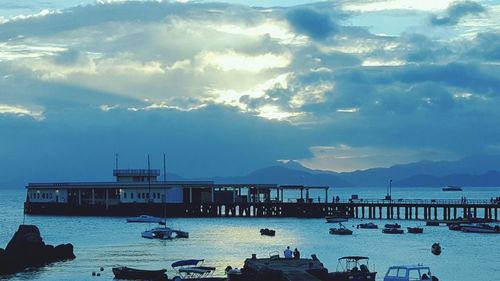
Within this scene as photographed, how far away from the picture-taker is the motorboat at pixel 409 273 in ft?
176

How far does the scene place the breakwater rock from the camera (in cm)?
7394

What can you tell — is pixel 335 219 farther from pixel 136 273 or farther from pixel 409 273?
pixel 409 273

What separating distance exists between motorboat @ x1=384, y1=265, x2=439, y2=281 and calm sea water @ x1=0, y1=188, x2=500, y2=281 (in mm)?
14971

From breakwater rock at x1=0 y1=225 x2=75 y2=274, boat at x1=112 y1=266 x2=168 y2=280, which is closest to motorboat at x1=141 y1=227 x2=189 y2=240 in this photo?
breakwater rock at x1=0 y1=225 x2=75 y2=274

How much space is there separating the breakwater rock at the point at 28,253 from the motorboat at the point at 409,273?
107 ft

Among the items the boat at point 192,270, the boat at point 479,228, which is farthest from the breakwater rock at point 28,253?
the boat at point 479,228

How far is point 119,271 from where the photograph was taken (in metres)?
67.7

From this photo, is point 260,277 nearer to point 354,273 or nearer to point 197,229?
point 354,273

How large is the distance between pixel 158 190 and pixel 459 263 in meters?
72.5

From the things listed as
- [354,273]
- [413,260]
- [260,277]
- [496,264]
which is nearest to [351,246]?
[413,260]

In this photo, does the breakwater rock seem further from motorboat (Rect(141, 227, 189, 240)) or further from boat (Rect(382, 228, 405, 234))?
boat (Rect(382, 228, 405, 234))

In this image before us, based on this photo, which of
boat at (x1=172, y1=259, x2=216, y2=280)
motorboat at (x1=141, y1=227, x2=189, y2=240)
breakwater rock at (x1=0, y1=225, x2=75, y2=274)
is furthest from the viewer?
motorboat at (x1=141, y1=227, x2=189, y2=240)

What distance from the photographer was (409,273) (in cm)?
5397

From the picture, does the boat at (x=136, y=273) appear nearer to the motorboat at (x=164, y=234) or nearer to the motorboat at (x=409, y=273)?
the motorboat at (x=409, y=273)
